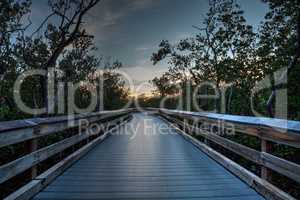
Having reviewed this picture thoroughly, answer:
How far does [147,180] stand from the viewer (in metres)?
4.52

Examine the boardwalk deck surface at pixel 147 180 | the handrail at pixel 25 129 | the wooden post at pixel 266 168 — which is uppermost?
the handrail at pixel 25 129

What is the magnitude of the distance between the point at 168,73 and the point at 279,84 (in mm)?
15492

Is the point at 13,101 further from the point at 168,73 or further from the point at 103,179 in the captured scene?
the point at 168,73

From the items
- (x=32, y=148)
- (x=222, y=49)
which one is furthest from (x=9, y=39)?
(x=222, y=49)

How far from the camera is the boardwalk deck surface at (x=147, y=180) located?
3.78 m

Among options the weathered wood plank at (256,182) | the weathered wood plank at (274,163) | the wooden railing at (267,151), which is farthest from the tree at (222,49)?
the weathered wood plank at (274,163)

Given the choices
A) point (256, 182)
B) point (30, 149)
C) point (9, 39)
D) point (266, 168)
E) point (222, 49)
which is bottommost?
point (256, 182)

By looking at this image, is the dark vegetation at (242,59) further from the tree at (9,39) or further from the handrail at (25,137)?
the tree at (9,39)

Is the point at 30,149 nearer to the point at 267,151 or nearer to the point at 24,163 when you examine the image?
the point at 24,163

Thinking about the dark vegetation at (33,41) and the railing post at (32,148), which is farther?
the dark vegetation at (33,41)

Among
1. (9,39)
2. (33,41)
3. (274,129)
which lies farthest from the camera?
(33,41)

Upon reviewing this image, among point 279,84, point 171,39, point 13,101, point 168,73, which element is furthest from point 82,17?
point 168,73

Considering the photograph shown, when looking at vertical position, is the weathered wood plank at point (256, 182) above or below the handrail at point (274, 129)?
below

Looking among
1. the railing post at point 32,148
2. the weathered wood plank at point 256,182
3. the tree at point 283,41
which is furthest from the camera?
the tree at point 283,41
